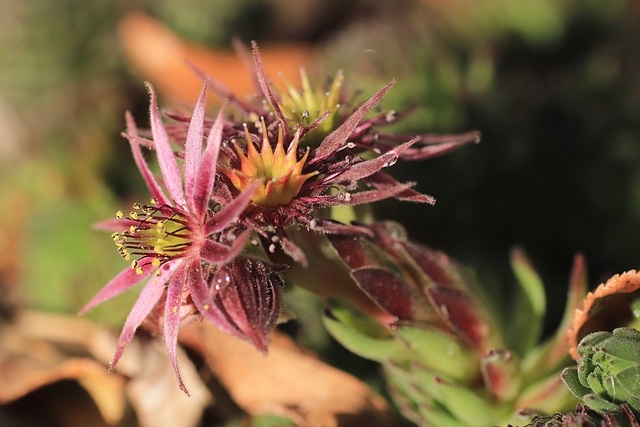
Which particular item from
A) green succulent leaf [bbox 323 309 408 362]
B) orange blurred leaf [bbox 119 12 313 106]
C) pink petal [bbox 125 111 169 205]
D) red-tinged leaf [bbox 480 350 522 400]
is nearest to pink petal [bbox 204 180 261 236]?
pink petal [bbox 125 111 169 205]

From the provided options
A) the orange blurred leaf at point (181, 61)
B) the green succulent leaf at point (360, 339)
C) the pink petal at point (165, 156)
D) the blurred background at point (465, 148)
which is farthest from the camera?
the orange blurred leaf at point (181, 61)

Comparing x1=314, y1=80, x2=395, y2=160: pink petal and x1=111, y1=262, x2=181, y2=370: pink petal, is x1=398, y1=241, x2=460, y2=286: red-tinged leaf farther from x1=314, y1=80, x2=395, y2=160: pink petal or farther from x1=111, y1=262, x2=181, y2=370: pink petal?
x1=111, y1=262, x2=181, y2=370: pink petal

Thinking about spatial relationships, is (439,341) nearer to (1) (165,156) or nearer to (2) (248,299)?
(2) (248,299)

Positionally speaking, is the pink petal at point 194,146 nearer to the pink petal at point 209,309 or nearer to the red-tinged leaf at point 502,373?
the pink petal at point 209,309

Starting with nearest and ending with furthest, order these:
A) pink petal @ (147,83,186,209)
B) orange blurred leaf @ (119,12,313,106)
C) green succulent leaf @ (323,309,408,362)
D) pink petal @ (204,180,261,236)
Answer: pink petal @ (204,180,261,236) → pink petal @ (147,83,186,209) → green succulent leaf @ (323,309,408,362) → orange blurred leaf @ (119,12,313,106)

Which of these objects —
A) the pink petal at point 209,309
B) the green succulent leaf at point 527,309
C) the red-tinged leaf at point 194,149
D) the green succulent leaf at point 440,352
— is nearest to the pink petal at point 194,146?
the red-tinged leaf at point 194,149

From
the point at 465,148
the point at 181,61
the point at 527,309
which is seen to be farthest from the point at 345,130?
the point at 181,61
